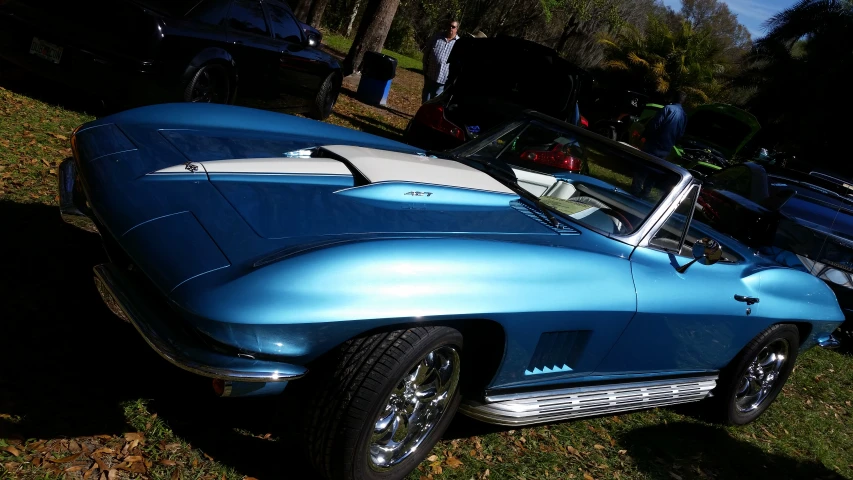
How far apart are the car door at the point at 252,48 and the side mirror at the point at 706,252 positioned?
5161mm

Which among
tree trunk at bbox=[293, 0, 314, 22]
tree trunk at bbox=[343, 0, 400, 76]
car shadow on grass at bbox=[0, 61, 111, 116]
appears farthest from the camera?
tree trunk at bbox=[293, 0, 314, 22]

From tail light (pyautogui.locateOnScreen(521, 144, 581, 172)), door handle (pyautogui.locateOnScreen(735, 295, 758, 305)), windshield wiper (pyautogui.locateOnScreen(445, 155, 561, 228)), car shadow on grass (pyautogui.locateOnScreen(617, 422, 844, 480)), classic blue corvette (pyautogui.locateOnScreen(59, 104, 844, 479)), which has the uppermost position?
tail light (pyautogui.locateOnScreen(521, 144, 581, 172))

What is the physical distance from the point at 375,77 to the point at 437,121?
14.7 ft

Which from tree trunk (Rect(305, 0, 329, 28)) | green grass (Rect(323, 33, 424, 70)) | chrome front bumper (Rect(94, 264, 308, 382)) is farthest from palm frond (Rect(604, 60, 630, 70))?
Result: chrome front bumper (Rect(94, 264, 308, 382))

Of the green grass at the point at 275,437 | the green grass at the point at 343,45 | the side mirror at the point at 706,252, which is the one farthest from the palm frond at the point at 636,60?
the side mirror at the point at 706,252

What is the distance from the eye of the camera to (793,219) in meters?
6.72

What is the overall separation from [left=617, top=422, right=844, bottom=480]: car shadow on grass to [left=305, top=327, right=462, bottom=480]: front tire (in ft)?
5.40

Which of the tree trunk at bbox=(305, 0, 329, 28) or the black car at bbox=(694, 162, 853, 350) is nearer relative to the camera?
the black car at bbox=(694, 162, 853, 350)

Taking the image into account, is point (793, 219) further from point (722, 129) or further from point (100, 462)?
point (722, 129)

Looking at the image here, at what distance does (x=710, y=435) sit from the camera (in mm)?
4598

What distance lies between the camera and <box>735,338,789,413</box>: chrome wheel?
468cm

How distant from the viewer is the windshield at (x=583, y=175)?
12.9 feet

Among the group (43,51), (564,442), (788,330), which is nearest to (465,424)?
(564,442)

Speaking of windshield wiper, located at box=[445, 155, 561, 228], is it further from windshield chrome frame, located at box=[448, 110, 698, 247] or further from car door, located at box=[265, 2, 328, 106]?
car door, located at box=[265, 2, 328, 106]
